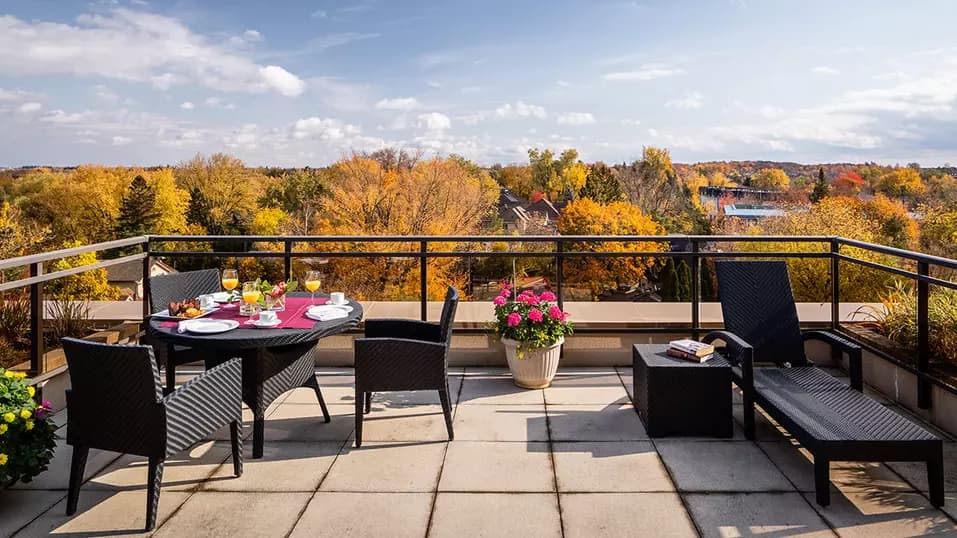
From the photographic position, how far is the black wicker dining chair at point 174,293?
378 centimetres

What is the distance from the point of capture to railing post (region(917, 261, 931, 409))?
3.61m

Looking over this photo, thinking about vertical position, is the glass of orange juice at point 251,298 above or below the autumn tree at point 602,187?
below

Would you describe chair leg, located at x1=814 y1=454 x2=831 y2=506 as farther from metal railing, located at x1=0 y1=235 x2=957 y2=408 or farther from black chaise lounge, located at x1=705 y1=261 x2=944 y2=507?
metal railing, located at x1=0 y1=235 x2=957 y2=408

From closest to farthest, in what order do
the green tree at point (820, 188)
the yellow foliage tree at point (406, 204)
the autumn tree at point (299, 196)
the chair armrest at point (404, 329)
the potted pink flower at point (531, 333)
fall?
the chair armrest at point (404, 329)
the potted pink flower at point (531, 333)
the yellow foliage tree at point (406, 204)
the autumn tree at point (299, 196)
the green tree at point (820, 188)

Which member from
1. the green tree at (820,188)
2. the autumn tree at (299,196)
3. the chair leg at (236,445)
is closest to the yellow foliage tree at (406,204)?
the autumn tree at (299,196)

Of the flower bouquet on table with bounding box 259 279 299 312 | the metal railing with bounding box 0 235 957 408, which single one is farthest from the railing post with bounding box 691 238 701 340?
the flower bouquet on table with bounding box 259 279 299 312

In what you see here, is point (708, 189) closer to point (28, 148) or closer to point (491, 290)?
point (491, 290)

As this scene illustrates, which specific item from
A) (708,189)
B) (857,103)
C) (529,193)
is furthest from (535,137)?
(857,103)

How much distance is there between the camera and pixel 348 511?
2.53 metres

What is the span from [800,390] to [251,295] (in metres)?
2.98

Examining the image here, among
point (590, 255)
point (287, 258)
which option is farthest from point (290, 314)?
point (590, 255)

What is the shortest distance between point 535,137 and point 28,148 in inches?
1352

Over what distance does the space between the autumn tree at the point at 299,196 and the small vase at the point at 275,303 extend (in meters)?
31.1

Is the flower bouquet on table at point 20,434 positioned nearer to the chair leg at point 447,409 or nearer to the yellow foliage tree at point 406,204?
the chair leg at point 447,409
